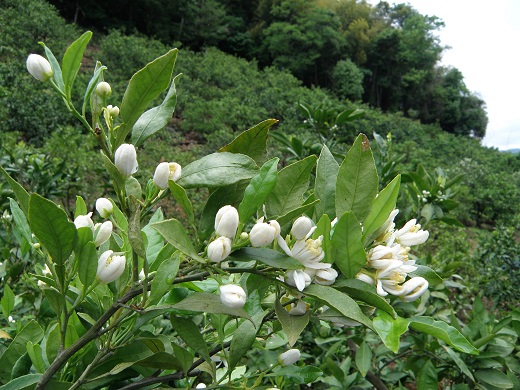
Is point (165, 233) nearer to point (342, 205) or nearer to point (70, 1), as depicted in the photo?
point (342, 205)

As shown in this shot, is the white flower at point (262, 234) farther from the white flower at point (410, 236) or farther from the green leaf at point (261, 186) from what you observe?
the white flower at point (410, 236)

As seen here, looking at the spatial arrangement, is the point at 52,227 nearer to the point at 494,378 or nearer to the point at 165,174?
the point at 165,174

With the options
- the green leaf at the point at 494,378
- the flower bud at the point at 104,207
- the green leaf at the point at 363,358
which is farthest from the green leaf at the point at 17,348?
the green leaf at the point at 494,378

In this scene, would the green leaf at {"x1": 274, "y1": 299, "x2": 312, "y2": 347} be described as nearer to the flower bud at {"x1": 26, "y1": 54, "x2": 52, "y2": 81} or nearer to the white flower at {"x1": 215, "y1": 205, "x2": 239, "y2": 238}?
the white flower at {"x1": 215, "y1": 205, "x2": 239, "y2": 238}

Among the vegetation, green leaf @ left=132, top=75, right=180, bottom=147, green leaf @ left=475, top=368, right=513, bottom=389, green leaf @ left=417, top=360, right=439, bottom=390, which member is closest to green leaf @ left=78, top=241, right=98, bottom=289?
the vegetation

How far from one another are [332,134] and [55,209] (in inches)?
50.8

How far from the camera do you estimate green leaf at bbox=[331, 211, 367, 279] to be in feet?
1.07

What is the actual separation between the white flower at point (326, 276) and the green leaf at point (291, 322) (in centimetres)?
3

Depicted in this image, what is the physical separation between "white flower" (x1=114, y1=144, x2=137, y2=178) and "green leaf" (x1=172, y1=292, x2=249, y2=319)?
11cm

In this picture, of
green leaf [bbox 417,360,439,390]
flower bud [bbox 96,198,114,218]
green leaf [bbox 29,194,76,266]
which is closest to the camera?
green leaf [bbox 29,194,76,266]

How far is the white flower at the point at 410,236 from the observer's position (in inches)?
15.2

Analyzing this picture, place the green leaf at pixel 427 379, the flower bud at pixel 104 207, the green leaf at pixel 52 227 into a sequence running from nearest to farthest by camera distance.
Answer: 1. the green leaf at pixel 52 227
2. the flower bud at pixel 104 207
3. the green leaf at pixel 427 379

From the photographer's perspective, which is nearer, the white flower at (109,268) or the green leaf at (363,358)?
the white flower at (109,268)

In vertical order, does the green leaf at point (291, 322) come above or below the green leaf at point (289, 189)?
below
